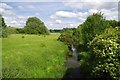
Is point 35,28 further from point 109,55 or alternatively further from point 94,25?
point 109,55

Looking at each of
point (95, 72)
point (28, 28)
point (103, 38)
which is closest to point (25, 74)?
point (95, 72)

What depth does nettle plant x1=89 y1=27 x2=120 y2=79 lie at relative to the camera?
66.0 feet

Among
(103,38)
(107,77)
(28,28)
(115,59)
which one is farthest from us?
(28,28)

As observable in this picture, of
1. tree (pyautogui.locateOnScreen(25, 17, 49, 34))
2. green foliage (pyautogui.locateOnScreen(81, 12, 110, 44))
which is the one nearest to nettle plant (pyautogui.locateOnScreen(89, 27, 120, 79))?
green foliage (pyautogui.locateOnScreen(81, 12, 110, 44))

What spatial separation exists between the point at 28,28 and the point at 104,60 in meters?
104

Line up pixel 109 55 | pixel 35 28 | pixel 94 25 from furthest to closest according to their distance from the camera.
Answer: pixel 35 28 < pixel 94 25 < pixel 109 55

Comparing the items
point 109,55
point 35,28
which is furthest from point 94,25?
point 35,28

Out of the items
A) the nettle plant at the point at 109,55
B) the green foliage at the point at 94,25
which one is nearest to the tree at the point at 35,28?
the green foliage at the point at 94,25

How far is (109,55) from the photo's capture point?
20828 mm

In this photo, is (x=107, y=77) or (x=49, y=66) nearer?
(x=107, y=77)

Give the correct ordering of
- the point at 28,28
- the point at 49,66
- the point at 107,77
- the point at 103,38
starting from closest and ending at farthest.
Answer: the point at 107,77
the point at 103,38
the point at 49,66
the point at 28,28

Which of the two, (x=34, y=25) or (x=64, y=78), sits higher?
(x=34, y=25)

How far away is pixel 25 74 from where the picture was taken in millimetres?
24484

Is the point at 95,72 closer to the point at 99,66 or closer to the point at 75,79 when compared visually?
the point at 99,66
